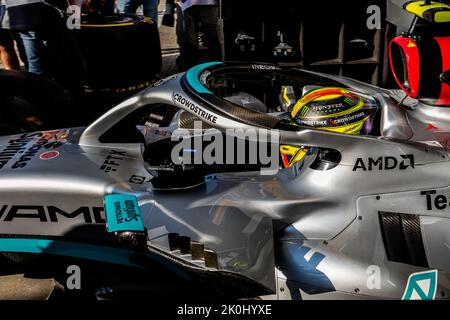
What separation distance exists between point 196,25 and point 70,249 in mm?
3428

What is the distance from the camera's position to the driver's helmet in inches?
111

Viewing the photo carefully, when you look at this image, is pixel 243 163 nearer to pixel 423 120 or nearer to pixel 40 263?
pixel 423 120

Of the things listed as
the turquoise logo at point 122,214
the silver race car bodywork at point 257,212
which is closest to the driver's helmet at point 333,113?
the silver race car bodywork at point 257,212

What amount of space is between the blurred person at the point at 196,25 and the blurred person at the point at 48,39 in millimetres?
1219

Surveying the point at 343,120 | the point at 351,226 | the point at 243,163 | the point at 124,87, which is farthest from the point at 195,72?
the point at 124,87

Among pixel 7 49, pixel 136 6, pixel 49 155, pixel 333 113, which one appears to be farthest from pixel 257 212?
pixel 136 6

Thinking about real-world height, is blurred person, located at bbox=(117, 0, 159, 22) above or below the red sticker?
above

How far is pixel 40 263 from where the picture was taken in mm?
2623

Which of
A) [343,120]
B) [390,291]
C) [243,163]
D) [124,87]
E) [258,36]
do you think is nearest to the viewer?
[390,291]

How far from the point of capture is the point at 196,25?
544 centimetres

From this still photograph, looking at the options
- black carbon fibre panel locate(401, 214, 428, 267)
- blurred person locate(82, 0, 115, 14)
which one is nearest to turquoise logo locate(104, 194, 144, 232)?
black carbon fibre panel locate(401, 214, 428, 267)

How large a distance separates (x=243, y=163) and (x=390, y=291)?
1103 millimetres

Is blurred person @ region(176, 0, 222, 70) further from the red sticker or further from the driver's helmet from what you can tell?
the red sticker

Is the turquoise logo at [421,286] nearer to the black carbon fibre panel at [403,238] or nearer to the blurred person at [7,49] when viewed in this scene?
the black carbon fibre panel at [403,238]
